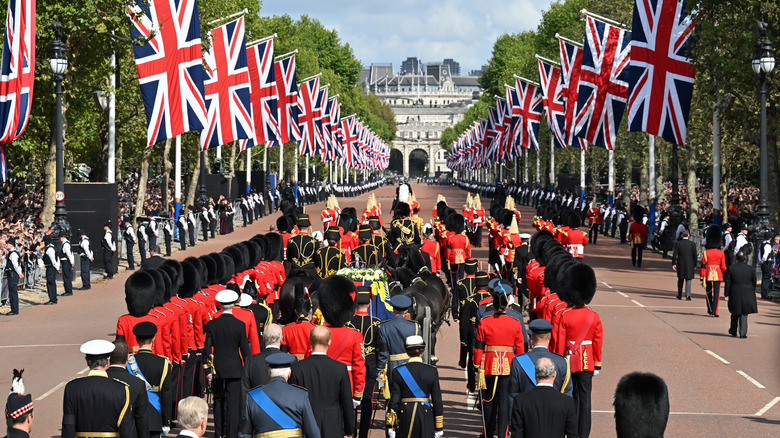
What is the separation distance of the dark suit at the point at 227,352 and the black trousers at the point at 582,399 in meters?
3.28

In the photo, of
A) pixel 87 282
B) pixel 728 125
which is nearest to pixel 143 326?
pixel 87 282

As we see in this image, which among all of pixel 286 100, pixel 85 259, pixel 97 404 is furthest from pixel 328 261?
pixel 286 100

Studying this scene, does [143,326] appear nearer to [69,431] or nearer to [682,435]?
[69,431]

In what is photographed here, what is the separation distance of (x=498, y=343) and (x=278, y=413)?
3.76 metres

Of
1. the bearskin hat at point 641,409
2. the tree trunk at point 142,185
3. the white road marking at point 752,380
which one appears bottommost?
the white road marking at point 752,380

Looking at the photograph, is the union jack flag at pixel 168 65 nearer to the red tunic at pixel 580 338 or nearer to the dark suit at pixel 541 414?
the red tunic at pixel 580 338

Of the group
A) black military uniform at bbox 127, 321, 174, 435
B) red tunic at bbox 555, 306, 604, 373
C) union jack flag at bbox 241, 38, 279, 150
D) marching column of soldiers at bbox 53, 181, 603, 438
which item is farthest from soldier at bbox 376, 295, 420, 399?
union jack flag at bbox 241, 38, 279, 150

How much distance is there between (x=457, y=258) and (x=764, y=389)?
7.82 metres

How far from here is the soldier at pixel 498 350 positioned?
35.8 ft

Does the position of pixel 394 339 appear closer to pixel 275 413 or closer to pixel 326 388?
pixel 326 388

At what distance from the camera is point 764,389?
14250 millimetres

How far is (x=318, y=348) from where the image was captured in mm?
8812

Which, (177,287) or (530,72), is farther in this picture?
(530,72)

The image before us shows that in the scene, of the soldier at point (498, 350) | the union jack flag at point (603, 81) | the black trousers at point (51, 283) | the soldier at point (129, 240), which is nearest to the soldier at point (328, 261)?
the soldier at point (498, 350)
